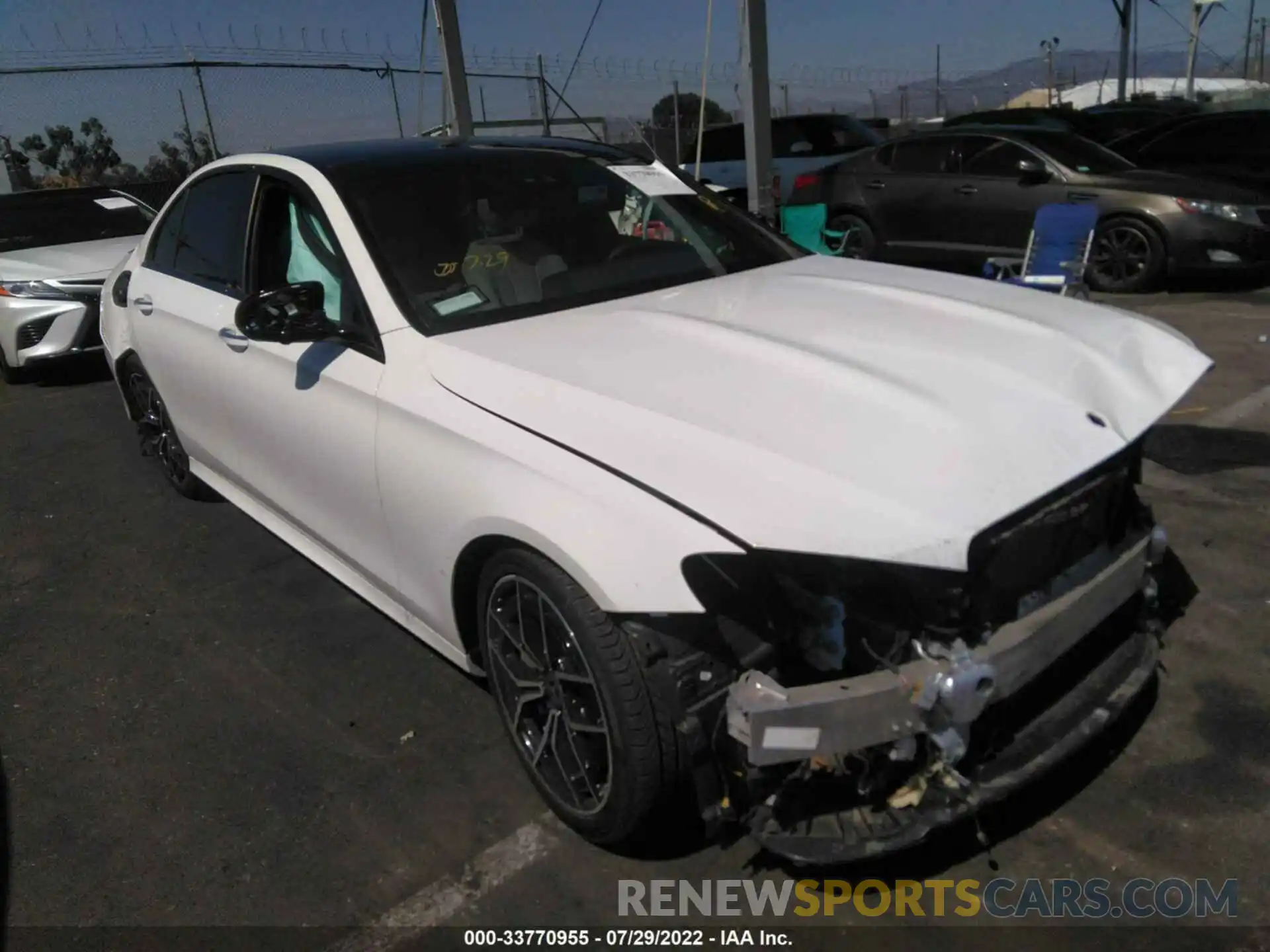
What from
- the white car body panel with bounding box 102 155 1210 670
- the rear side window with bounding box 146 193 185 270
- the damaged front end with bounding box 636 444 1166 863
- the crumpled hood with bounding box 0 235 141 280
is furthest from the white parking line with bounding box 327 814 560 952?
the crumpled hood with bounding box 0 235 141 280

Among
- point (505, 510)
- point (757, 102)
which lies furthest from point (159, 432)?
point (757, 102)

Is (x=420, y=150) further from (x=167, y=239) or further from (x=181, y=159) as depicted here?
(x=181, y=159)

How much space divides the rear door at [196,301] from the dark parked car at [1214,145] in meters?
9.58

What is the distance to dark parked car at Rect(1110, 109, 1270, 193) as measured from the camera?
10375 millimetres

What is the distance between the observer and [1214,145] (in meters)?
10.8

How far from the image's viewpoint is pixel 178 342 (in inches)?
157

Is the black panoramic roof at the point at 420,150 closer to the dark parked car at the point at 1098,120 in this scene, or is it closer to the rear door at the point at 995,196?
the rear door at the point at 995,196

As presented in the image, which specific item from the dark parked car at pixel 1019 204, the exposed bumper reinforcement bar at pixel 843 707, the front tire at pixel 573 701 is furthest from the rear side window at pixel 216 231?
the dark parked car at pixel 1019 204

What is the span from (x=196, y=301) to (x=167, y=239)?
74 cm

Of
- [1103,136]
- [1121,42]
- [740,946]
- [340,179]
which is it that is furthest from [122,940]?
[1121,42]

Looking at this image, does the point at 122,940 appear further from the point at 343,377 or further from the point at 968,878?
the point at 968,878

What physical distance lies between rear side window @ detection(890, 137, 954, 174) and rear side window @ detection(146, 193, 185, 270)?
7.59 meters

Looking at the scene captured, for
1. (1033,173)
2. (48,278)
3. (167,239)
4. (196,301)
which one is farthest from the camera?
(1033,173)

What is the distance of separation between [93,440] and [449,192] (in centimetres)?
447
